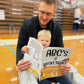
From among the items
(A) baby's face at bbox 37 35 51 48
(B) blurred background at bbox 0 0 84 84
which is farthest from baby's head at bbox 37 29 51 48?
(B) blurred background at bbox 0 0 84 84

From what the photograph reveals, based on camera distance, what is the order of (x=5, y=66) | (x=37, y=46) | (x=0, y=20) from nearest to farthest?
(x=37, y=46), (x=5, y=66), (x=0, y=20)

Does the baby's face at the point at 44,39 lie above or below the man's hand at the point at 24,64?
above

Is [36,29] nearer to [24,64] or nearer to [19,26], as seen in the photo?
[24,64]

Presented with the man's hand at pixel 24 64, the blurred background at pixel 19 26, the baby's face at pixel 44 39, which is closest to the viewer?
the man's hand at pixel 24 64

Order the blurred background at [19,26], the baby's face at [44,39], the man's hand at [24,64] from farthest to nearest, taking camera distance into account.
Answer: the blurred background at [19,26] → the baby's face at [44,39] → the man's hand at [24,64]

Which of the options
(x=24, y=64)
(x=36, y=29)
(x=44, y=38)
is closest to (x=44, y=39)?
(x=44, y=38)

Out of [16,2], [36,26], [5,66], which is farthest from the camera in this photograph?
[16,2]

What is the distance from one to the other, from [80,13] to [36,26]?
6.53 meters

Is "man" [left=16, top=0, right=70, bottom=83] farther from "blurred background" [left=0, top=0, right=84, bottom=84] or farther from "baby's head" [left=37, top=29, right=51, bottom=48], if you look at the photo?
"blurred background" [left=0, top=0, right=84, bottom=84]

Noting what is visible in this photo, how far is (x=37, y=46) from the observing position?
0.73m

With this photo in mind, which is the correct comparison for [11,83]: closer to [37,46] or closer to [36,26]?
[37,46]

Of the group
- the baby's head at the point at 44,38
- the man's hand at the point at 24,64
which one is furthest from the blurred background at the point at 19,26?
the baby's head at the point at 44,38

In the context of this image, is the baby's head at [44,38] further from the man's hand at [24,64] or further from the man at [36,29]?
the man's hand at [24,64]

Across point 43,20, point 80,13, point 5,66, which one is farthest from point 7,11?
point 80,13
